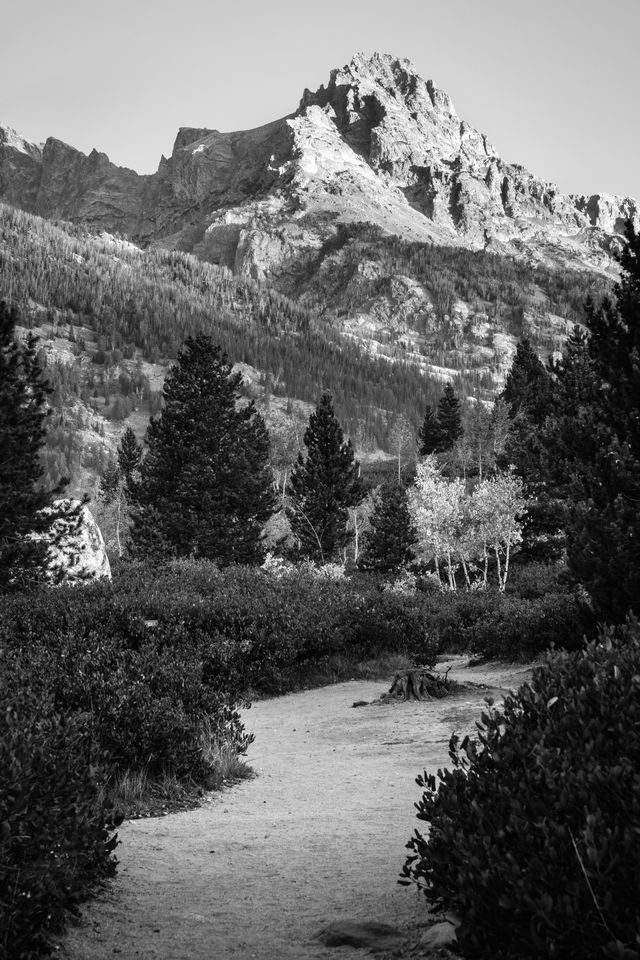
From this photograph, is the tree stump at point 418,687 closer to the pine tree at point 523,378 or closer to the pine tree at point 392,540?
the pine tree at point 392,540

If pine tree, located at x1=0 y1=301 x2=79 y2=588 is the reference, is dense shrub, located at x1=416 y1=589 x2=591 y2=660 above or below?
below

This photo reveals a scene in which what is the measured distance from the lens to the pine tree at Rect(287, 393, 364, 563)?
153 feet

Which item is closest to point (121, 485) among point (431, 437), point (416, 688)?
point (431, 437)

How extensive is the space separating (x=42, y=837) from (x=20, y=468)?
1860cm

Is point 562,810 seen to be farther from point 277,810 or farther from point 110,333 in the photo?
point 110,333

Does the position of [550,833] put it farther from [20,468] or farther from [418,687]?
[20,468]

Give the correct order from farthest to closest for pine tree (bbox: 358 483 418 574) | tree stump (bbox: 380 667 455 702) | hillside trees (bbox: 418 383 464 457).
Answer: hillside trees (bbox: 418 383 464 457) → pine tree (bbox: 358 483 418 574) → tree stump (bbox: 380 667 455 702)

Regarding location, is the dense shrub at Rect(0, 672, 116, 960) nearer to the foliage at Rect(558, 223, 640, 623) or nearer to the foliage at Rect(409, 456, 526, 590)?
the foliage at Rect(558, 223, 640, 623)

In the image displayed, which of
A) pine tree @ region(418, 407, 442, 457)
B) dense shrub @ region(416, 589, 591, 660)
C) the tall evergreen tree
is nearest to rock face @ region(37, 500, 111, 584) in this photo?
dense shrub @ region(416, 589, 591, 660)

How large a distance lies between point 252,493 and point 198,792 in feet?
119

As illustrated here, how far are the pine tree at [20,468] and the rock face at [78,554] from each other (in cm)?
73

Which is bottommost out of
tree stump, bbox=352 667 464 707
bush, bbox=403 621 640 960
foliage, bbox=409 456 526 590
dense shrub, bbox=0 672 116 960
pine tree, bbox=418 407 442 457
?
tree stump, bbox=352 667 464 707

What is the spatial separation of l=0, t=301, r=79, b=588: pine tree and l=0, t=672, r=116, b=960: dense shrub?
1681cm

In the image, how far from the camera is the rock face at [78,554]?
70.9ft
